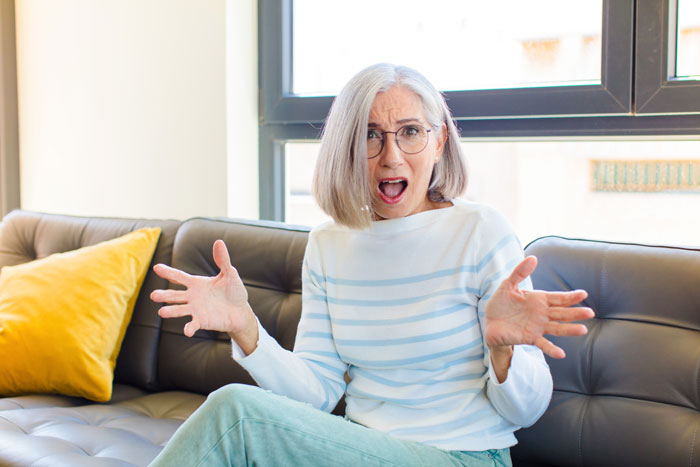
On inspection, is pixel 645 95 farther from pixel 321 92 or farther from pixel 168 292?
pixel 168 292

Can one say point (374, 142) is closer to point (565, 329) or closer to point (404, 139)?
point (404, 139)

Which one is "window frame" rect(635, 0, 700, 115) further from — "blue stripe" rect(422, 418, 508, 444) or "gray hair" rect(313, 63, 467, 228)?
"blue stripe" rect(422, 418, 508, 444)

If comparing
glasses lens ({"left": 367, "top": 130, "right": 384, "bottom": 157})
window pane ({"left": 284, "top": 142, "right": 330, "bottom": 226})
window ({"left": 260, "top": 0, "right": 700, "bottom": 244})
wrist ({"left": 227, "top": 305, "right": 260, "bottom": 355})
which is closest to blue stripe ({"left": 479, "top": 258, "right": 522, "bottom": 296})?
glasses lens ({"left": 367, "top": 130, "right": 384, "bottom": 157})

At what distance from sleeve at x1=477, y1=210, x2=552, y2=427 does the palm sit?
0.46 m

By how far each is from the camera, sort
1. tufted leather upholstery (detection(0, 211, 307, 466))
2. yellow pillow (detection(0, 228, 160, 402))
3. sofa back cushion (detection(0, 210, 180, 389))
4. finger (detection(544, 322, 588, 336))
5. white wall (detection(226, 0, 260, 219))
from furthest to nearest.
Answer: white wall (detection(226, 0, 260, 219)) → sofa back cushion (detection(0, 210, 180, 389)) → yellow pillow (detection(0, 228, 160, 402)) → tufted leather upholstery (detection(0, 211, 307, 466)) → finger (detection(544, 322, 588, 336))

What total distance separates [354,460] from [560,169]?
1221 mm

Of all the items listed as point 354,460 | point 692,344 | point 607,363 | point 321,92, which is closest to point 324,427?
point 354,460

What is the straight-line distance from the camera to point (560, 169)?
2.07 m

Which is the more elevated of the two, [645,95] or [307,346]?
[645,95]

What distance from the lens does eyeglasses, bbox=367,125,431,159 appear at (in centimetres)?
143

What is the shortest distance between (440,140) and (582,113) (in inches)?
23.8

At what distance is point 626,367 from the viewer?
4.67 ft

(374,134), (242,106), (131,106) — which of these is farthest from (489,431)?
(131,106)

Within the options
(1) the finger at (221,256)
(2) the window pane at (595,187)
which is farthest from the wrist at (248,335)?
(2) the window pane at (595,187)
